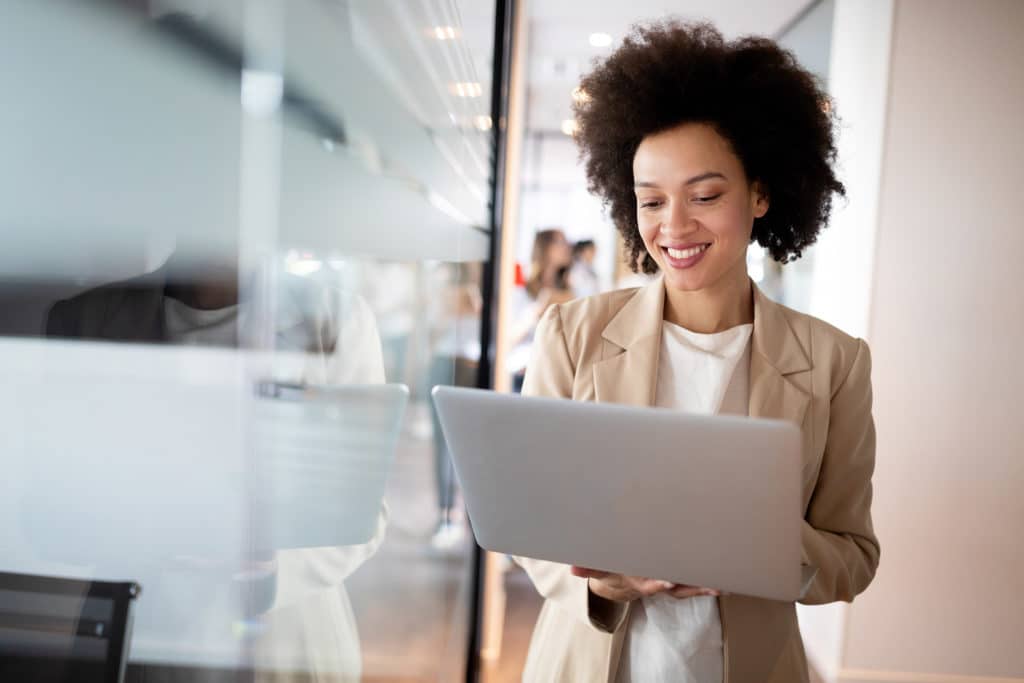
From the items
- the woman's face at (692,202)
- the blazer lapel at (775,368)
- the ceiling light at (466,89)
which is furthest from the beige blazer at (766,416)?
the ceiling light at (466,89)

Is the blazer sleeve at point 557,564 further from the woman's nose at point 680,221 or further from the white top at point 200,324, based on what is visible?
the white top at point 200,324

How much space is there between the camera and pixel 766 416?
122 centimetres

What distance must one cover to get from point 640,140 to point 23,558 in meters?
1.18

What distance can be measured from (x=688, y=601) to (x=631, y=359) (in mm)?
394

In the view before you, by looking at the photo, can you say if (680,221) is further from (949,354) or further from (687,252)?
(949,354)

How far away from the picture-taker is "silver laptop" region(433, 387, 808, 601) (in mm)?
803

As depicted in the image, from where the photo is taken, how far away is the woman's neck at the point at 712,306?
131 cm

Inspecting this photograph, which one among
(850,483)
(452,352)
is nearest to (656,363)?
(850,483)

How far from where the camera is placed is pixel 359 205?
34.5 inches

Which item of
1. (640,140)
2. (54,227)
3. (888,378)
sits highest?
(640,140)

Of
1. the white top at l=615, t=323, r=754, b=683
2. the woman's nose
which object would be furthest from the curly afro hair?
the white top at l=615, t=323, r=754, b=683

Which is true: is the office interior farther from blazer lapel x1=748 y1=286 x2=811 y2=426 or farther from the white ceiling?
the white ceiling

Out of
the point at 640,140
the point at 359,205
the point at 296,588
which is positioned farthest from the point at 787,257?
the point at 296,588

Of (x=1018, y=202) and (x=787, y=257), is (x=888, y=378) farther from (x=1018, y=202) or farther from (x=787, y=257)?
(x=787, y=257)
